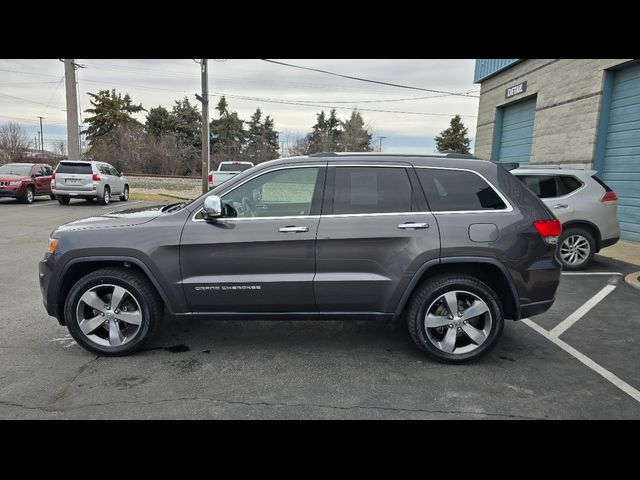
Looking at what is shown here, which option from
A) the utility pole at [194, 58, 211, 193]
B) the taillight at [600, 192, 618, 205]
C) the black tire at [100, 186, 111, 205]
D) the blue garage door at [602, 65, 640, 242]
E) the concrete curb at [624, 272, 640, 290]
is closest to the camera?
the concrete curb at [624, 272, 640, 290]

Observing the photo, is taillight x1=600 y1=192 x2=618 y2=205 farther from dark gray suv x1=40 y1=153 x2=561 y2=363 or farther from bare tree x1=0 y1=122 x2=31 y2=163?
bare tree x1=0 y1=122 x2=31 y2=163

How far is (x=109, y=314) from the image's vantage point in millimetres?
3633

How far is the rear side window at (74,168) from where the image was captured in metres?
15.6

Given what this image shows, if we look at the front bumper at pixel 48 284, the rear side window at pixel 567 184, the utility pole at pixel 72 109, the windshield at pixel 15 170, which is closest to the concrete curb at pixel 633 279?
the rear side window at pixel 567 184

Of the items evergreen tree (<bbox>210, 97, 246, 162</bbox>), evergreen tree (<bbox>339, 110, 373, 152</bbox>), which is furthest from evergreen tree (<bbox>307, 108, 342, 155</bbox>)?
evergreen tree (<bbox>210, 97, 246, 162</bbox>)

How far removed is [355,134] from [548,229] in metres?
54.2

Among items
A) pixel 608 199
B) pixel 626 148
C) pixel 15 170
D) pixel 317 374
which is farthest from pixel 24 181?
pixel 626 148

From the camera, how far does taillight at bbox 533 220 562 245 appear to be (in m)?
3.57

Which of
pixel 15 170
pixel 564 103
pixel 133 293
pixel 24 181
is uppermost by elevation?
pixel 564 103

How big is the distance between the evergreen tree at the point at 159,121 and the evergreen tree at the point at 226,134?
552 centimetres

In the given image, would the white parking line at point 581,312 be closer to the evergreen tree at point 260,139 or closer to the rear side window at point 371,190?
the rear side window at point 371,190

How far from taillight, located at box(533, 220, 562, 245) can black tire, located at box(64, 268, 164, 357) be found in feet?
11.3

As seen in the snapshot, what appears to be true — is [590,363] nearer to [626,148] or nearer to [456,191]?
[456,191]

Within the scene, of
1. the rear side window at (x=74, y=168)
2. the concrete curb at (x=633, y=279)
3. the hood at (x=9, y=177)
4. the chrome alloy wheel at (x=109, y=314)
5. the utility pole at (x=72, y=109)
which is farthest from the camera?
the utility pole at (x=72, y=109)
